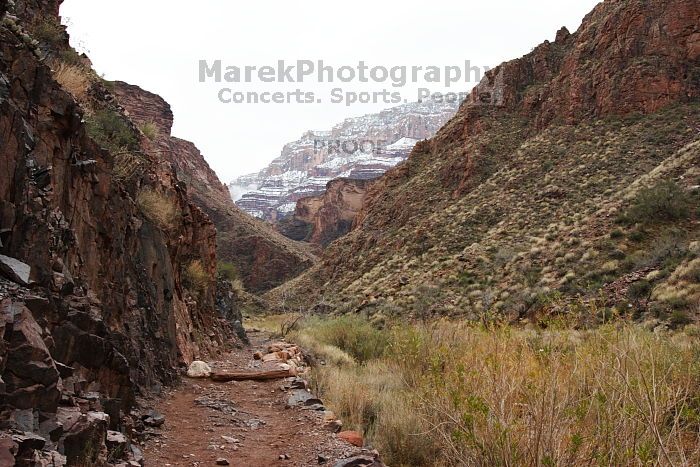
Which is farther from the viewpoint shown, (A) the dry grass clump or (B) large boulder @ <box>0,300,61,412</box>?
(A) the dry grass clump

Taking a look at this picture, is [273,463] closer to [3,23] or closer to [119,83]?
[3,23]

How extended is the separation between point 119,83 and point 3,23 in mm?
56044

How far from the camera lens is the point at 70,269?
4.96 m

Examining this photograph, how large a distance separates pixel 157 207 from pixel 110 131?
1559 mm

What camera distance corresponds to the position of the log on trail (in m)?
8.55

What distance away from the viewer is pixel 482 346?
213 inches

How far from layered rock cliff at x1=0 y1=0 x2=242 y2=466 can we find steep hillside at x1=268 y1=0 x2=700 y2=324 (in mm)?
8438

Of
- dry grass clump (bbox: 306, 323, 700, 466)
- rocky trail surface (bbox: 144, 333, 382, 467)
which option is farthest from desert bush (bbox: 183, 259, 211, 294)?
dry grass clump (bbox: 306, 323, 700, 466)

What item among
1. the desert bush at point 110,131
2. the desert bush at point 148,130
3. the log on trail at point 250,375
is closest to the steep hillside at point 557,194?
the log on trail at point 250,375

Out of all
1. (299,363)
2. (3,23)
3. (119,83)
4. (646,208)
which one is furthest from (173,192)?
(119,83)

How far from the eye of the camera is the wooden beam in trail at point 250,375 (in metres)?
8.54

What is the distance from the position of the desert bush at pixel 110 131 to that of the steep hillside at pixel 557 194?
9.12m

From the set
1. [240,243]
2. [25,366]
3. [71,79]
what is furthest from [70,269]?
[240,243]

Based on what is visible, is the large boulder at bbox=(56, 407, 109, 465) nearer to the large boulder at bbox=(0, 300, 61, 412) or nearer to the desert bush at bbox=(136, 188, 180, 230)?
the large boulder at bbox=(0, 300, 61, 412)
